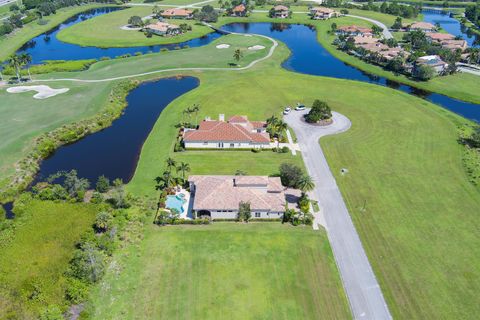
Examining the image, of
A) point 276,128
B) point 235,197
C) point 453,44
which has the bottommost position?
point 235,197

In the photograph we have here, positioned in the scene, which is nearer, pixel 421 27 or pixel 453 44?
pixel 453 44

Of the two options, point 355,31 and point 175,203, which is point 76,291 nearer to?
point 175,203

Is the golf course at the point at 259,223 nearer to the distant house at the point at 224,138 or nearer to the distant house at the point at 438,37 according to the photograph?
the distant house at the point at 224,138

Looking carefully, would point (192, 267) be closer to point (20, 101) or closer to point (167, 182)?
point (167, 182)

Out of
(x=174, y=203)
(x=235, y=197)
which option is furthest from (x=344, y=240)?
(x=174, y=203)

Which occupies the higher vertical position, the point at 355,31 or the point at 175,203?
the point at 355,31

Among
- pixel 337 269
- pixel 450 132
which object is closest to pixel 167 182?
pixel 337 269

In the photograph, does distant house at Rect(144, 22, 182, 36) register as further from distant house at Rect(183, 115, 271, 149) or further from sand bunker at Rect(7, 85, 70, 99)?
distant house at Rect(183, 115, 271, 149)
